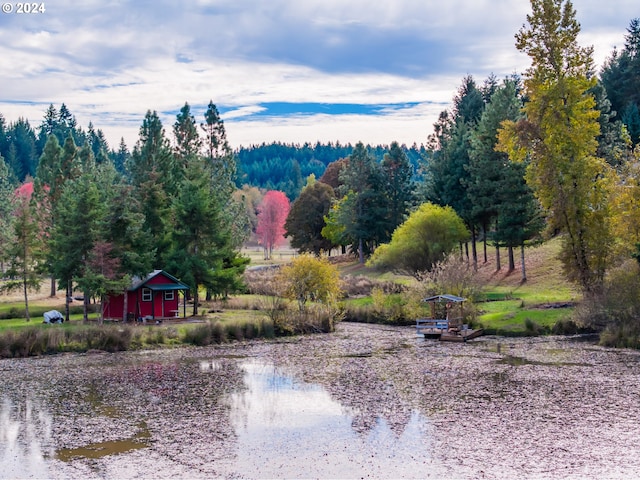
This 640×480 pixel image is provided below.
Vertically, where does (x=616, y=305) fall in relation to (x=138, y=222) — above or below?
below

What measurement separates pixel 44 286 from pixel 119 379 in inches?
1911

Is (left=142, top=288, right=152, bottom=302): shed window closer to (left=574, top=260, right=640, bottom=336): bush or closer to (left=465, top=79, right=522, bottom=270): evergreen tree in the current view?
(left=574, top=260, right=640, bottom=336): bush

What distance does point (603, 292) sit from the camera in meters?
38.8

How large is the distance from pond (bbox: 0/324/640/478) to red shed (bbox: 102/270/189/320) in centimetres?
1201

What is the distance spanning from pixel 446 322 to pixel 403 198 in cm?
3995

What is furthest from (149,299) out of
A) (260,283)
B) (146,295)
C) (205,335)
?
(260,283)

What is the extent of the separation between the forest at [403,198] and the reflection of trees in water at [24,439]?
1834 cm

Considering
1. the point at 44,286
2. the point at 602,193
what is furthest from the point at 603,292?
the point at 44,286

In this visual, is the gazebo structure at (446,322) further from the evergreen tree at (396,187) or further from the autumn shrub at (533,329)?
the evergreen tree at (396,187)

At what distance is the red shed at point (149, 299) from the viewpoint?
47.7 metres

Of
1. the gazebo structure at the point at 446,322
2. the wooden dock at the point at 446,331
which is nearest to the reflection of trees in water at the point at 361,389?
the wooden dock at the point at 446,331

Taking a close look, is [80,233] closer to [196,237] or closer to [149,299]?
[149,299]

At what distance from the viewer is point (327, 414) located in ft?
74.7

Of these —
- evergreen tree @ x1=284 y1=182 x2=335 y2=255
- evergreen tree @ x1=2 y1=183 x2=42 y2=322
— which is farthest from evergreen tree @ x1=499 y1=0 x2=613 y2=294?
evergreen tree @ x1=284 y1=182 x2=335 y2=255
